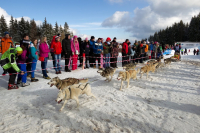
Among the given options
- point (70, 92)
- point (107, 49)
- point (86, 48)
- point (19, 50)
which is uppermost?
point (86, 48)

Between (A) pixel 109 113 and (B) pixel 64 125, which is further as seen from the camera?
(A) pixel 109 113

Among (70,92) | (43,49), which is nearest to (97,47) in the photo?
(43,49)

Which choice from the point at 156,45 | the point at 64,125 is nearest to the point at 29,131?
the point at 64,125

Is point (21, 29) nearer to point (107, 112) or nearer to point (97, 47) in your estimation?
point (97, 47)

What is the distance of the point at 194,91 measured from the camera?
4887mm

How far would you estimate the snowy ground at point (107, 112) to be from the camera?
2742 millimetres

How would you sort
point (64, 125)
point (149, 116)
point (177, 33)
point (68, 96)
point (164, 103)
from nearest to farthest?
point (64, 125)
point (149, 116)
point (68, 96)
point (164, 103)
point (177, 33)

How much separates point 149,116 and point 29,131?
9.53ft

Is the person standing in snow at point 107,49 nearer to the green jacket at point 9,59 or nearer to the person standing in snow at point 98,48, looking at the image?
the person standing in snow at point 98,48

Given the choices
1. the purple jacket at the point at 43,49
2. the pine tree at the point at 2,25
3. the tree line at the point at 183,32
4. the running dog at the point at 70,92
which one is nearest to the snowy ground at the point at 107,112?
the running dog at the point at 70,92

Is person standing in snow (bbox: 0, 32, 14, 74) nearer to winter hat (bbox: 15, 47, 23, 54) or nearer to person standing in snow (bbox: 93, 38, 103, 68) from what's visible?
winter hat (bbox: 15, 47, 23, 54)

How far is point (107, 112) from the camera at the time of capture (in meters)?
3.34

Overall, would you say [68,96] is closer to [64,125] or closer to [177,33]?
[64,125]

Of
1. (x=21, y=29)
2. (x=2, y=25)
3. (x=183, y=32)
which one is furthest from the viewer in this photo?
(x=183, y=32)
